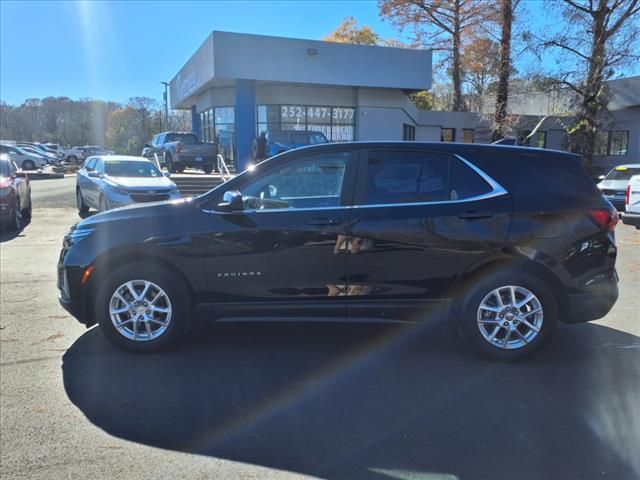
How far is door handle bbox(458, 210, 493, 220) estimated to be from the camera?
4273 mm

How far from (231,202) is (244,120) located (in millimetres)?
19093

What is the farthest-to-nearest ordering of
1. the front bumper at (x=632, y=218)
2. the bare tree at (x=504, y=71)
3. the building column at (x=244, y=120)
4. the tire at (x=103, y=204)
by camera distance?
1. the bare tree at (x=504, y=71)
2. the building column at (x=244, y=120)
3. the tire at (x=103, y=204)
4. the front bumper at (x=632, y=218)

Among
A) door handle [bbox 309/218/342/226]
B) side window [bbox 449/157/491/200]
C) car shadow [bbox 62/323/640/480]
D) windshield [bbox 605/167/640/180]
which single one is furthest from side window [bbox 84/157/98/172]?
windshield [bbox 605/167/640/180]

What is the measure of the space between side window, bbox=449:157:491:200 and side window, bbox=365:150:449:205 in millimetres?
59

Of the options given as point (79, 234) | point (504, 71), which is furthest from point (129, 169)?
point (504, 71)

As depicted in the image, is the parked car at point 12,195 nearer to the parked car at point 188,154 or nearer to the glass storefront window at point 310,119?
the parked car at point 188,154

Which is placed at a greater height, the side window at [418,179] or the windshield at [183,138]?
the windshield at [183,138]

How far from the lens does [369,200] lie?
4301 mm

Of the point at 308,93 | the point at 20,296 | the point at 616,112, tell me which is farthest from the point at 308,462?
the point at 616,112

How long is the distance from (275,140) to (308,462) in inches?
615

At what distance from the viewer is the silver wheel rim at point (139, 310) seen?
436cm

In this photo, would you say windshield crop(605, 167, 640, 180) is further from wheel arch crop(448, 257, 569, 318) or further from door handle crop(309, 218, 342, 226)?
door handle crop(309, 218, 342, 226)

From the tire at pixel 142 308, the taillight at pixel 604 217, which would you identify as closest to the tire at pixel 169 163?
the tire at pixel 142 308

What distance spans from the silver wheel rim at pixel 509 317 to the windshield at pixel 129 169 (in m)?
11.0
